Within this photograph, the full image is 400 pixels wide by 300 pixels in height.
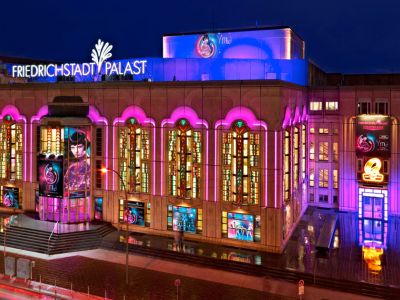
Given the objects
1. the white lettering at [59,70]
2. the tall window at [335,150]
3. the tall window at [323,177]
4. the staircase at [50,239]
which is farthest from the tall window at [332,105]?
the white lettering at [59,70]

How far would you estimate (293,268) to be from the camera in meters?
40.4

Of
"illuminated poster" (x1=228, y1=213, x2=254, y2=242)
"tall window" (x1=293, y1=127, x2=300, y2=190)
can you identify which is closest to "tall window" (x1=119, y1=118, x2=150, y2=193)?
"illuminated poster" (x1=228, y1=213, x2=254, y2=242)

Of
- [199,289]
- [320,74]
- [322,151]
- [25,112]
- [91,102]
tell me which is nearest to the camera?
[199,289]

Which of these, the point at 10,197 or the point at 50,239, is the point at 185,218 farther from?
the point at 10,197

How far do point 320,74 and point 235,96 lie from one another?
35.7m

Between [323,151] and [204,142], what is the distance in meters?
22.8

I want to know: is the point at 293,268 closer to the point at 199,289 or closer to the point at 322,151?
the point at 199,289

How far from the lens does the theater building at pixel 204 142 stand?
153 ft

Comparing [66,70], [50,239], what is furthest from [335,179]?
A: [66,70]

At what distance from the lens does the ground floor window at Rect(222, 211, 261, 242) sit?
46219 millimetres

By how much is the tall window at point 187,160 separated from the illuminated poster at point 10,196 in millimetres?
22573

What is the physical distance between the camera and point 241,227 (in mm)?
46781

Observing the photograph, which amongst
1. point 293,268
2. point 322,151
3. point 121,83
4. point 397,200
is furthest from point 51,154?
point 397,200

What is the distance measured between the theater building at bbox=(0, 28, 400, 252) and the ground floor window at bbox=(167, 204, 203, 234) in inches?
5.8
